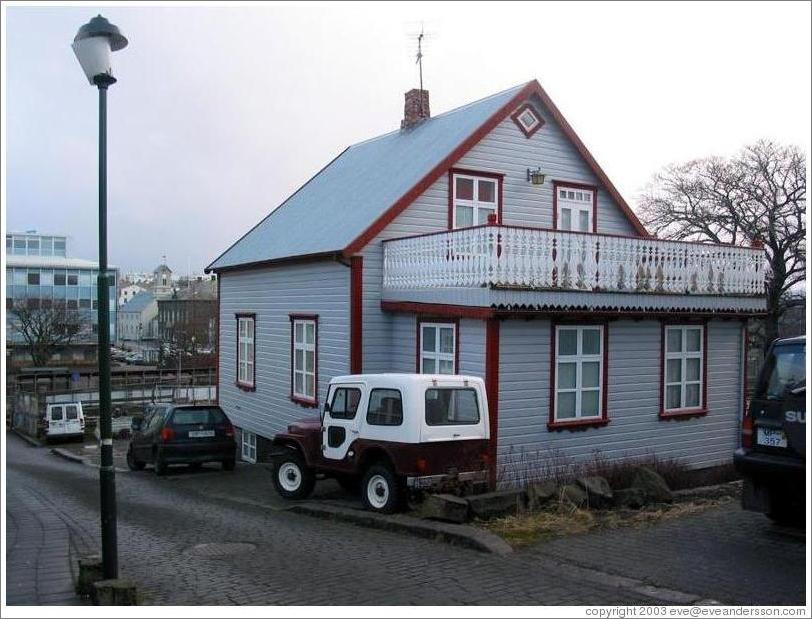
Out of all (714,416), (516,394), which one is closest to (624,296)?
(516,394)

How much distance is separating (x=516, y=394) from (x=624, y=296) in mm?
2707

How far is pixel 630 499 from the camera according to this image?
1187 centimetres

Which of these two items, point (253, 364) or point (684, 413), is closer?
point (684, 413)

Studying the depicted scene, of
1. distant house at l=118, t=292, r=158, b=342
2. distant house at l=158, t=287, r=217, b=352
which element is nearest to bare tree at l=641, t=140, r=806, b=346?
distant house at l=158, t=287, r=217, b=352

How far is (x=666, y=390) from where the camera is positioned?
16.4 metres

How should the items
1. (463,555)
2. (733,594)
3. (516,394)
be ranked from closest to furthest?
(733,594) → (463,555) → (516,394)

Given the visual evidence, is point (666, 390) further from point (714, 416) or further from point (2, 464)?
point (2, 464)

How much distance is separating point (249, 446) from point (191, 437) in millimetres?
3008

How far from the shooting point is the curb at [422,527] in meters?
9.25

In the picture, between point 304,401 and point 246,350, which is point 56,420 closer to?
point 246,350

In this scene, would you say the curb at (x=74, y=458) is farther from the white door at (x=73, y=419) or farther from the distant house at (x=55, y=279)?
the distant house at (x=55, y=279)

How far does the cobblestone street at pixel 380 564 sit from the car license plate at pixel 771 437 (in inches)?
43.4

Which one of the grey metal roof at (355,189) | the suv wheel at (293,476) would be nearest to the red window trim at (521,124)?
the grey metal roof at (355,189)

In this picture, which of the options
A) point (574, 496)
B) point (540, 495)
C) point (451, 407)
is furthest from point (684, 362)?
point (451, 407)
